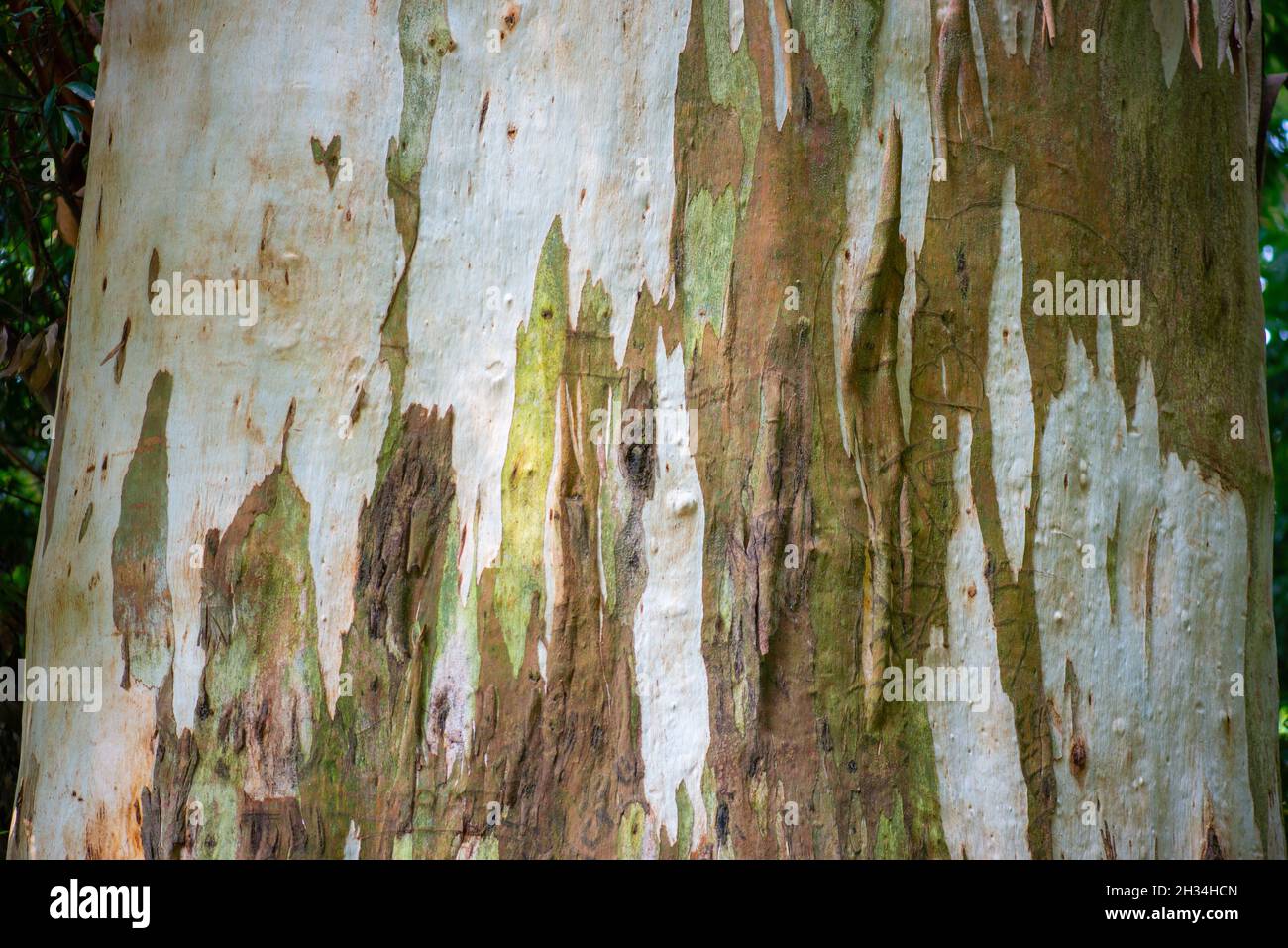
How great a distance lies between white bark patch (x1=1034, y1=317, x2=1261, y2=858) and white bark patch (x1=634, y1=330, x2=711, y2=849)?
477 millimetres

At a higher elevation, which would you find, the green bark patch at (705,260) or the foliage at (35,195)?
the foliage at (35,195)

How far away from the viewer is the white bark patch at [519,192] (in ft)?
5.06

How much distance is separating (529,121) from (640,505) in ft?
1.96

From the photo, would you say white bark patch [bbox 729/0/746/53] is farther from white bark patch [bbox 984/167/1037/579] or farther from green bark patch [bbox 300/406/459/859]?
green bark patch [bbox 300/406/459/859]

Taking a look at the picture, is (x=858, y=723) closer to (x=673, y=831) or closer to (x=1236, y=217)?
(x=673, y=831)

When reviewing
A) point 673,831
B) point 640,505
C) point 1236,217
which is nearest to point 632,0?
point 640,505

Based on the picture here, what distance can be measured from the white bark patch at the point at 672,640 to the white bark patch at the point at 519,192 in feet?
0.70

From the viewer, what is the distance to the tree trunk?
4.75ft

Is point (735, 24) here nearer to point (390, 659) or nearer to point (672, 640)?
point (672, 640)

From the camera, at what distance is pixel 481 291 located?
5.25 ft
